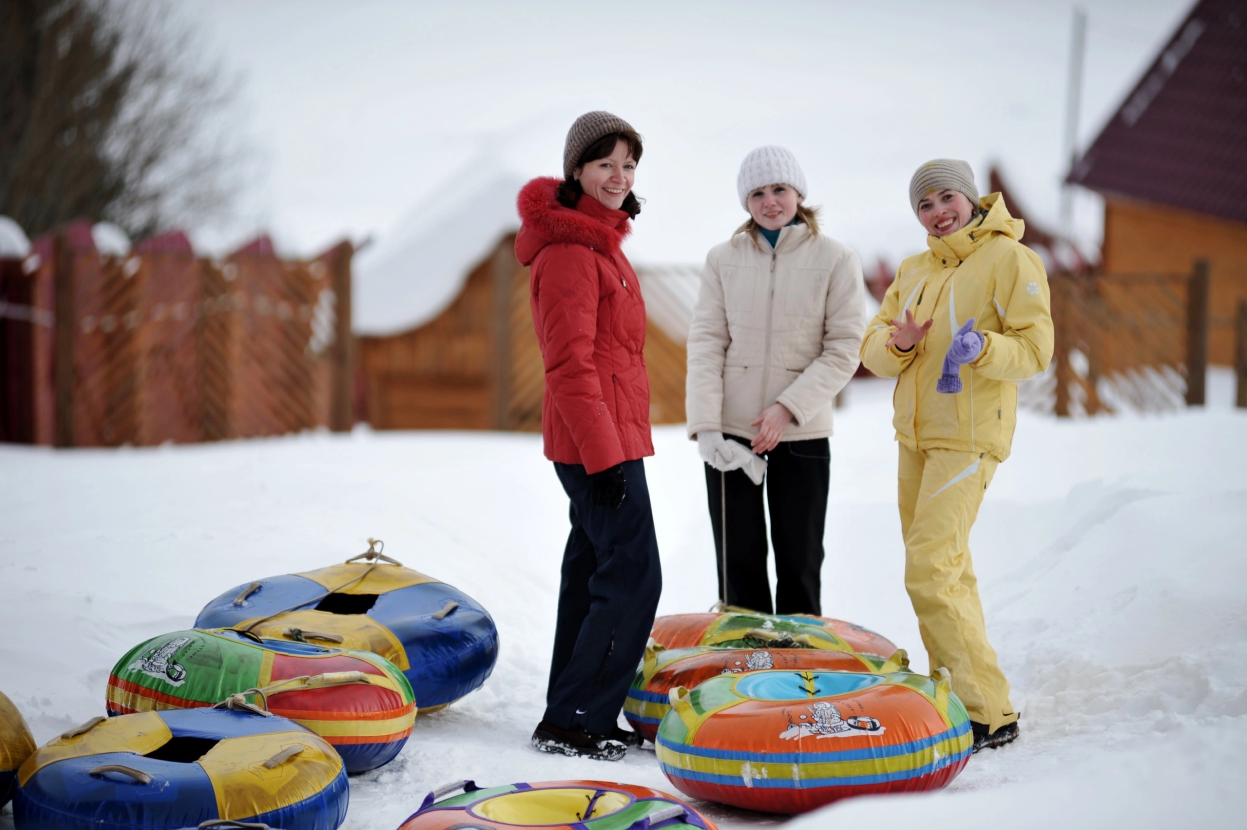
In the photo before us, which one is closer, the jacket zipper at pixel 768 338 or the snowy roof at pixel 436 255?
the jacket zipper at pixel 768 338

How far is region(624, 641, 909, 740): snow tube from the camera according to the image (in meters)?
2.71

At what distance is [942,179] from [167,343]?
6.79 metres

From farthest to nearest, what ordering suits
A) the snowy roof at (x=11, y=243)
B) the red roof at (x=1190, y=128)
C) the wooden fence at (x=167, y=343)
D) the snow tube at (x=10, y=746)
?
1. the red roof at (x=1190, y=128)
2. the snowy roof at (x=11, y=243)
3. the wooden fence at (x=167, y=343)
4. the snow tube at (x=10, y=746)

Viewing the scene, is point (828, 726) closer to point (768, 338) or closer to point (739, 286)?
point (768, 338)

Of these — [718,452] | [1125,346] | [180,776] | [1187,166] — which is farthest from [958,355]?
[1187,166]

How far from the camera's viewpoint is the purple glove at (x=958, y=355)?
8.48 ft

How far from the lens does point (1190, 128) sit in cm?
1220

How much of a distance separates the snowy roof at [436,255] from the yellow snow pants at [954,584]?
7346 millimetres

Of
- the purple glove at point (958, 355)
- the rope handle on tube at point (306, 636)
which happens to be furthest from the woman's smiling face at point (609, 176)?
the rope handle on tube at point (306, 636)

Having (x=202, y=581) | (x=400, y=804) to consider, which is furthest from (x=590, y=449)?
(x=202, y=581)

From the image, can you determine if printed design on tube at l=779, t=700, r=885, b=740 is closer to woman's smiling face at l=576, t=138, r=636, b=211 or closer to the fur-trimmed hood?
the fur-trimmed hood

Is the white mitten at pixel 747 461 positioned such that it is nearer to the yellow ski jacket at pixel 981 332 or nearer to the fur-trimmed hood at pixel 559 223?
the yellow ski jacket at pixel 981 332

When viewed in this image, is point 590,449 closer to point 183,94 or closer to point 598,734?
point 598,734

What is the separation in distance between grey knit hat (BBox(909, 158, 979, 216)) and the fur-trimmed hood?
27.8 inches
